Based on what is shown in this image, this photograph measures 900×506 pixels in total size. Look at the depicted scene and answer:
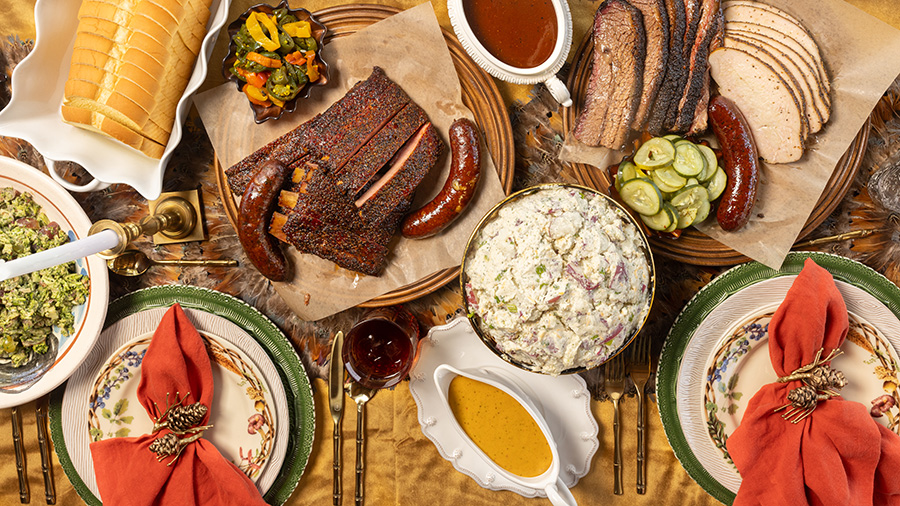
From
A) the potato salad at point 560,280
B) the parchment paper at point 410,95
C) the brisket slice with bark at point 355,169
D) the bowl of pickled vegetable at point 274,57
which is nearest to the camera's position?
the potato salad at point 560,280

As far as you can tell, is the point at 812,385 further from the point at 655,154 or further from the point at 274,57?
the point at 274,57

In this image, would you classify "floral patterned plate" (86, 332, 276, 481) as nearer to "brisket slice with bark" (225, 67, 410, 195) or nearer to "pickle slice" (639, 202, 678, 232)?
"brisket slice with bark" (225, 67, 410, 195)

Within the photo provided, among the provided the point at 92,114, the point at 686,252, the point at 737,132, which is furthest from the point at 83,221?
the point at 737,132

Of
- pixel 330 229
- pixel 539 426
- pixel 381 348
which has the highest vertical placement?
pixel 330 229

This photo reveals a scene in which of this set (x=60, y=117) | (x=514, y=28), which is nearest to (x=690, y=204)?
(x=514, y=28)

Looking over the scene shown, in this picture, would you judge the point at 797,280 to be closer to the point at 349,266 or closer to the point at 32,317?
the point at 349,266

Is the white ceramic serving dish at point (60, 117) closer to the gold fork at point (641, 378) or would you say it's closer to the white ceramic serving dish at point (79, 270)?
the white ceramic serving dish at point (79, 270)

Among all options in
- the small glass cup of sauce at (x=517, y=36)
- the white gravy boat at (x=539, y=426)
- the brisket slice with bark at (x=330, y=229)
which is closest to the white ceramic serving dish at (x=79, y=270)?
the brisket slice with bark at (x=330, y=229)

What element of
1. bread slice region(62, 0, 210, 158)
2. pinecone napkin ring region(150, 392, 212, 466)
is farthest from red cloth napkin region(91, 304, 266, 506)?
bread slice region(62, 0, 210, 158)
